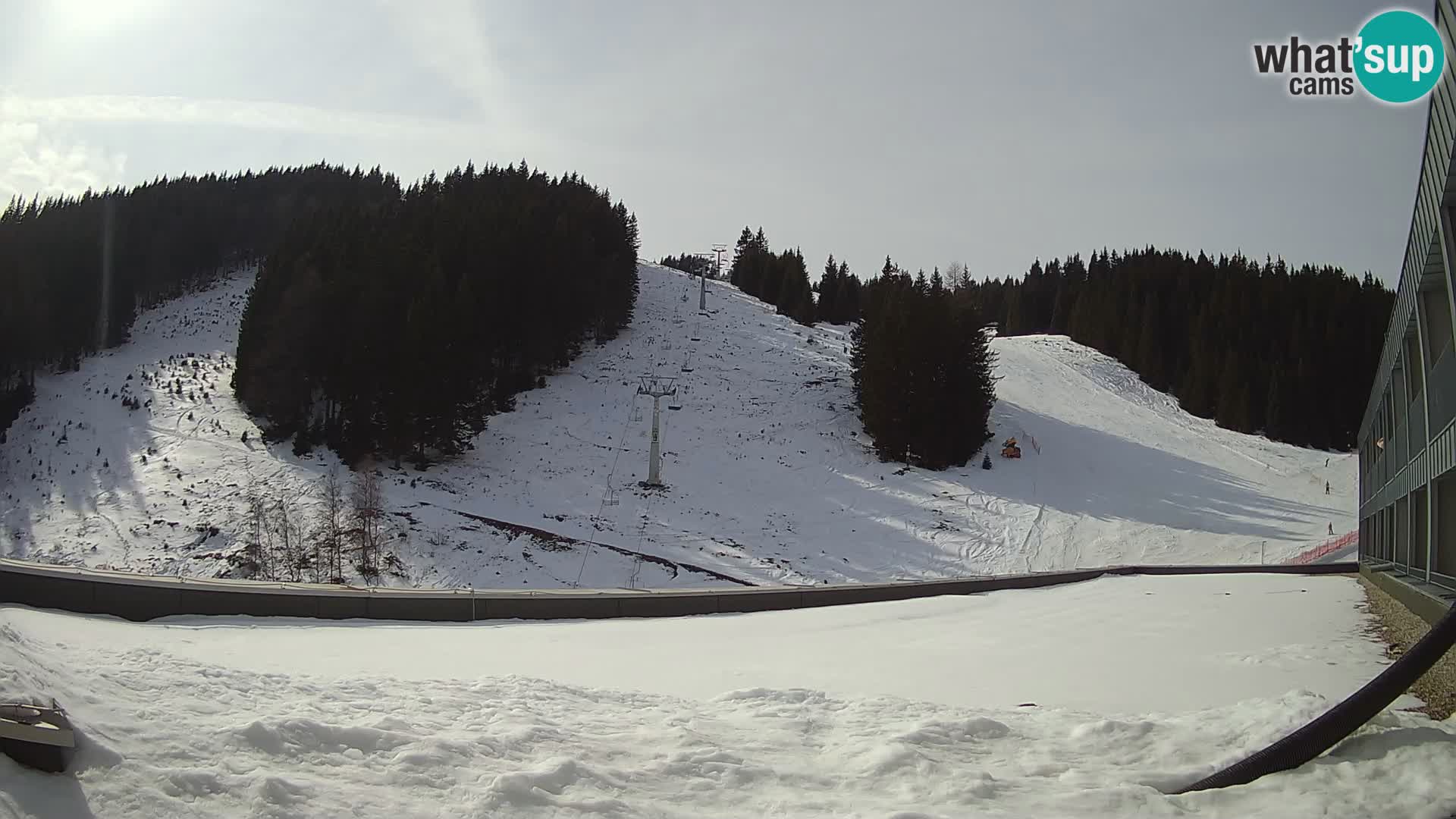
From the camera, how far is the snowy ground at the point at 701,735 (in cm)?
424

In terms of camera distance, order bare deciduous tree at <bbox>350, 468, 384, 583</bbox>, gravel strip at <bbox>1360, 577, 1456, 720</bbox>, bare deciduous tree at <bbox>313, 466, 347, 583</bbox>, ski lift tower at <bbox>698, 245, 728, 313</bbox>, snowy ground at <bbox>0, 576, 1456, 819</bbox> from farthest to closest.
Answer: ski lift tower at <bbox>698, 245, 728, 313</bbox>
bare deciduous tree at <bbox>350, 468, 384, 583</bbox>
bare deciduous tree at <bbox>313, 466, 347, 583</bbox>
gravel strip at <bbox>1360, 577, 1456, 720</bbox>
snowy ground at <bbox>0, 576, 1456, 819</bbox>

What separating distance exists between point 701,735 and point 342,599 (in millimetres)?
8882

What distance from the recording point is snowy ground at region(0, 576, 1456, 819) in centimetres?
424

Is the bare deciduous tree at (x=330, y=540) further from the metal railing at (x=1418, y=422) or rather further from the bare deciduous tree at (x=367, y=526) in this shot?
the metal railing at (x=1418, y=422)

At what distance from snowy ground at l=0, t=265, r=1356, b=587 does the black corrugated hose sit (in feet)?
70.1

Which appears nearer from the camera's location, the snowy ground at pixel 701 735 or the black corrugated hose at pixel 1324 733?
the snowy ground at pixel 701 735

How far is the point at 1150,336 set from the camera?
63969 millimetres

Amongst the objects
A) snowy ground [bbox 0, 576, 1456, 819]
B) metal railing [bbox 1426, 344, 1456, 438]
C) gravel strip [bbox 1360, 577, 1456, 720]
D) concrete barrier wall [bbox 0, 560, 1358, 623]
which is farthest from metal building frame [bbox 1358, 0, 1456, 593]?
concrete barrier wall [bbox 0, 560, 1358, 623]

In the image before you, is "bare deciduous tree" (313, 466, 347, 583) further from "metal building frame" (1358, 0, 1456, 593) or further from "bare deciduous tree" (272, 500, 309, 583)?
"metal building frame" (1358, 0, 1456, 593)

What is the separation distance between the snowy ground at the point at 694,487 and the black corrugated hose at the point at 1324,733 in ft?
70.1

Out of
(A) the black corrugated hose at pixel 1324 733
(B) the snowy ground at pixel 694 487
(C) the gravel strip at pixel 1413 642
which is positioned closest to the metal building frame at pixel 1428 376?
(C) the gravel strip at pixel 1413 642

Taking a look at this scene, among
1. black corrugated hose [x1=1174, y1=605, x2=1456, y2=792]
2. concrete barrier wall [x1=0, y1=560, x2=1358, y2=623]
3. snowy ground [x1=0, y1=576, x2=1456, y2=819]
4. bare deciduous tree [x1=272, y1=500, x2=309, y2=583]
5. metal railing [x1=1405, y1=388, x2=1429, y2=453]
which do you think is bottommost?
bare deciduous tree [x1=272, y1=500, x2=309, y2=583]

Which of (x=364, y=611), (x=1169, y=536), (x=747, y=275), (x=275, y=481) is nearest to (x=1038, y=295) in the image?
(x=747, y=275)

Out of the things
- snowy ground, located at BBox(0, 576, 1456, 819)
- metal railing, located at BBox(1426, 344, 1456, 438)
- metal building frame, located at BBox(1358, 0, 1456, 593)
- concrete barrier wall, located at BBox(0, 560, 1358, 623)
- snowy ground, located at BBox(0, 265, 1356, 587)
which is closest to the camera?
snowy ground, located at BBox(0, 576, 1456, 819)
